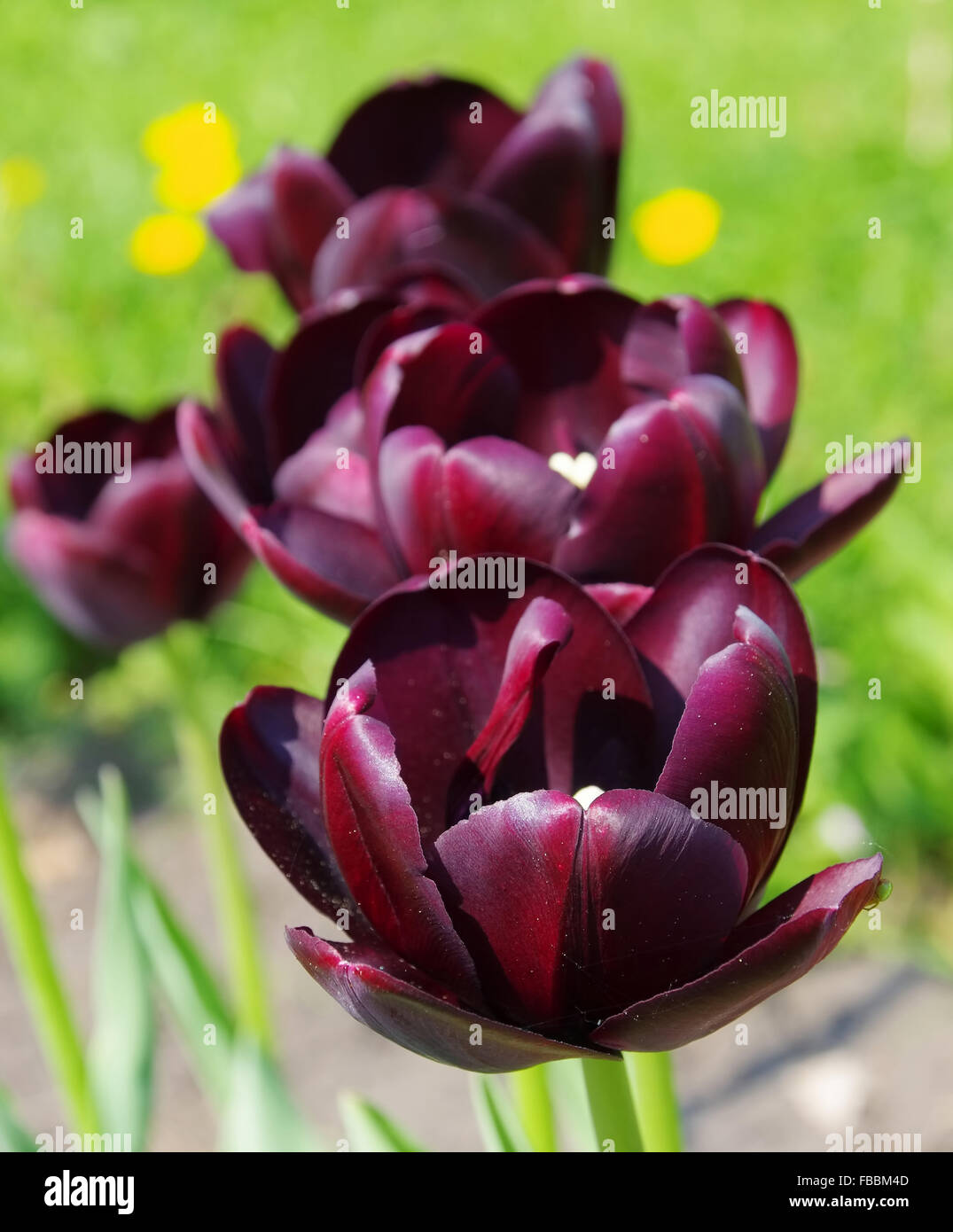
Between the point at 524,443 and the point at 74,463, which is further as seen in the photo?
the point at 74,463

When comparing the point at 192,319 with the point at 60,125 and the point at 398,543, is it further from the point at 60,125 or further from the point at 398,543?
the point at 398,543

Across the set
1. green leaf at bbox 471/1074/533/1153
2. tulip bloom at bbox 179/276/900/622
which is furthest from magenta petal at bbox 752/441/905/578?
green leaf at bbox 471/1074/533/1153

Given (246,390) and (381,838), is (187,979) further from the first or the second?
(381,838)

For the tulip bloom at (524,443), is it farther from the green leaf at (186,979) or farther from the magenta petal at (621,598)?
the green leaf at (186,979)

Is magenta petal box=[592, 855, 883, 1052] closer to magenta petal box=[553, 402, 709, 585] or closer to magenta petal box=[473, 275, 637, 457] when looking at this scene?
magenta petal box=[553, 402, 709, 585]

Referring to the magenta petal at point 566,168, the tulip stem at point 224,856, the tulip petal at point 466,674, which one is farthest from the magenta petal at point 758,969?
the tulip stem at point 224,856

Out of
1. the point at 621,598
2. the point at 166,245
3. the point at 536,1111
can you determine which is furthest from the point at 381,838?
the point at 166,245
